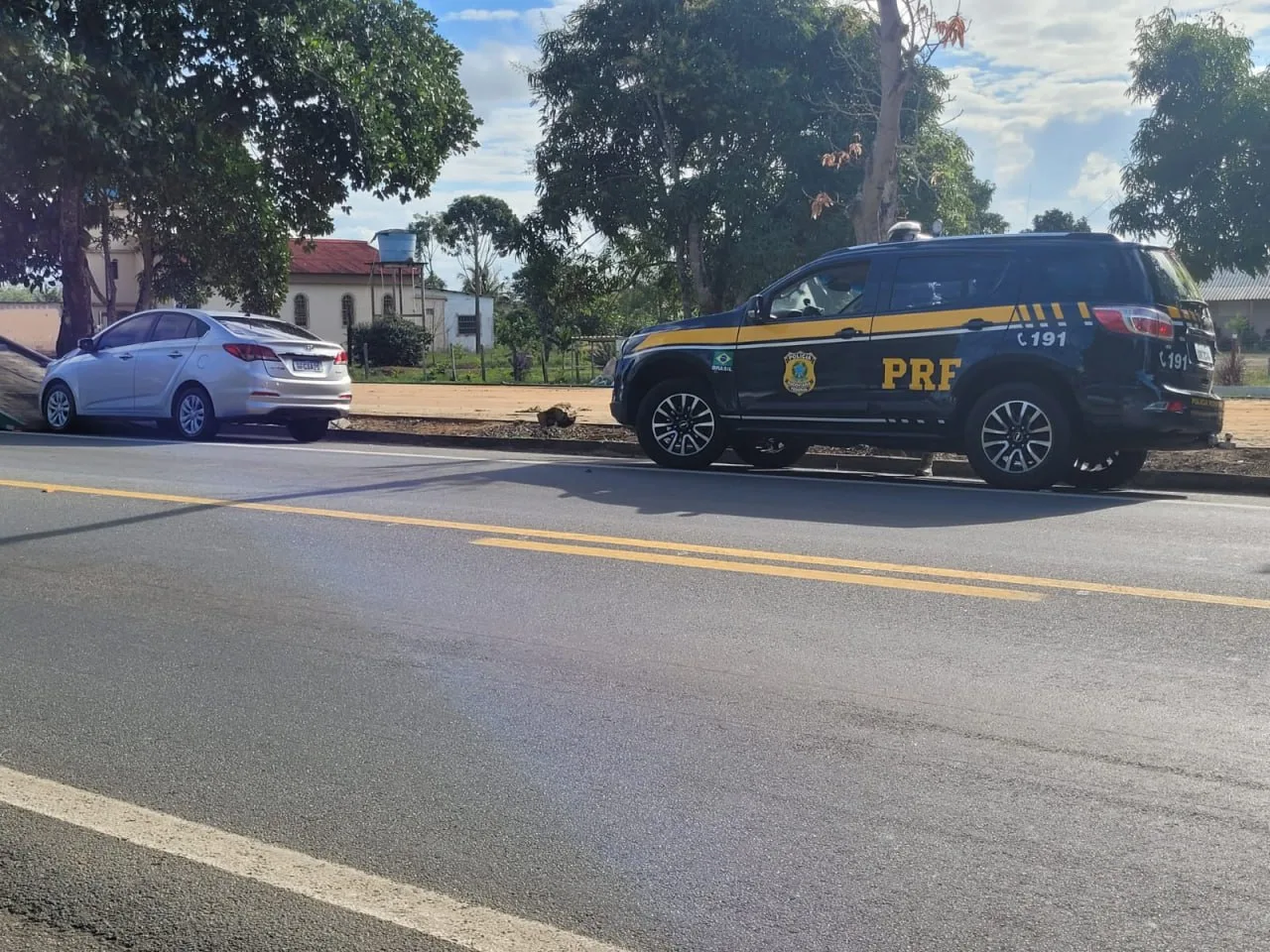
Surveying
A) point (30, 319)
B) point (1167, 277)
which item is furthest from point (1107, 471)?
point (30, 319)

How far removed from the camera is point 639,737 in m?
4.63

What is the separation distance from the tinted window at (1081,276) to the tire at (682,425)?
9.80 ft

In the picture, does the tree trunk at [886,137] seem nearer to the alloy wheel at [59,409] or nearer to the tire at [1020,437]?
the tire at [1020,437]

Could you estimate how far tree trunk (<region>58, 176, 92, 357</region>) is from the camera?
80.8 feet

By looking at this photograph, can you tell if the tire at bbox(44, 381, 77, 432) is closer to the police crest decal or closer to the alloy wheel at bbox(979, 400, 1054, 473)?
the police crest decal

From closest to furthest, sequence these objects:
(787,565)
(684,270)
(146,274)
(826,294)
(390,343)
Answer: (787,565)
(826,294)
(684,270)
(146,274)
(390,343)

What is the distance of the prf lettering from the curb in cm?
156

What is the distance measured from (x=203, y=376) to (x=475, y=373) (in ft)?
96.6

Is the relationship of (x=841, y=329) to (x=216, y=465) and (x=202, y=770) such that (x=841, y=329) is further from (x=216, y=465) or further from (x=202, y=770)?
(x=202, y=770)

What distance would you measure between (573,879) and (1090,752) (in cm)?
182

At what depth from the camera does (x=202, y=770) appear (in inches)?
174

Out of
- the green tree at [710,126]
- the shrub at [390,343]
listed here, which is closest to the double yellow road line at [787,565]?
the green tree at [710,126]

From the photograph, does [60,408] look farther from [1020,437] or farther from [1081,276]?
[1081,276]

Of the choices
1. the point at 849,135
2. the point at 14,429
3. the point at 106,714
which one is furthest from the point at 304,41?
the point at 106,714
